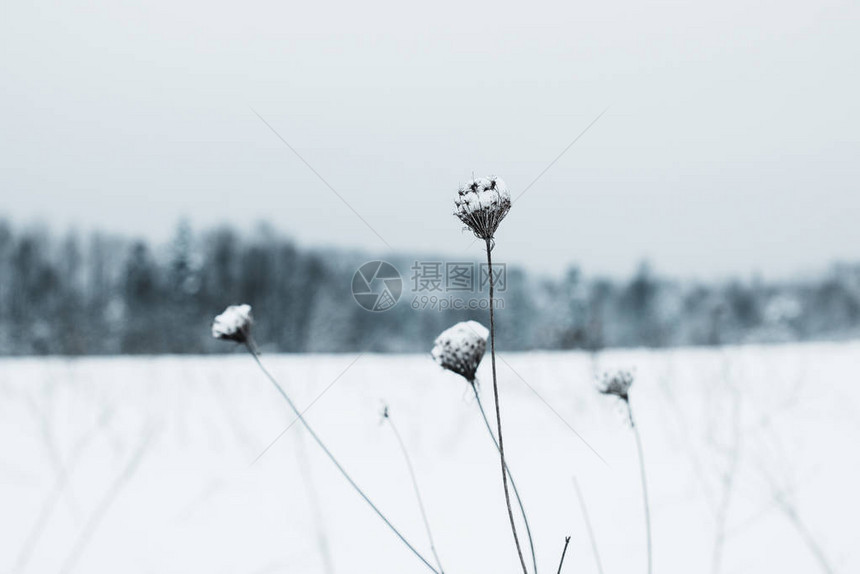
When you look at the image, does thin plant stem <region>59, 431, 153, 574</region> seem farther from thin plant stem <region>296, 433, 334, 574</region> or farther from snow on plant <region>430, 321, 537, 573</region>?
snow on plant <region>430, 321, 537, 573</region>

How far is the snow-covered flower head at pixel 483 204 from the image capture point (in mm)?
890

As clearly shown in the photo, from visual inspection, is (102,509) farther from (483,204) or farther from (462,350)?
(483,204)

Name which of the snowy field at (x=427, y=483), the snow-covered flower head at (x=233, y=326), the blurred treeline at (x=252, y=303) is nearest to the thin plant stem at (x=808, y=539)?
the snowy field at (x=427, y=483)

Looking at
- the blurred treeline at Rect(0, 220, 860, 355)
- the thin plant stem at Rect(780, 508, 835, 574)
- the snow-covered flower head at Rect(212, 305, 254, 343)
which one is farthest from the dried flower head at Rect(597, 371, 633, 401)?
the blurred treeline at Rect(0, 220, 860, 355)

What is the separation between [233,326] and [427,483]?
5.30 ft

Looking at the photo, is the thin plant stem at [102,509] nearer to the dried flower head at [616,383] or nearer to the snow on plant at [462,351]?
the snow on plant at [462,351]

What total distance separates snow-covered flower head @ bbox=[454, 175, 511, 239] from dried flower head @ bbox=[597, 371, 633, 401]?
19.5 inches

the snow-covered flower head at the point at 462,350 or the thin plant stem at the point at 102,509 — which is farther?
the thin plant stem at the point at 102,509

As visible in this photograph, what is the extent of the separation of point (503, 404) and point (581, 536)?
2560mm

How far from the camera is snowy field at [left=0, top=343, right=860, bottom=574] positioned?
1.68 meters

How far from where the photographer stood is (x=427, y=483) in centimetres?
241

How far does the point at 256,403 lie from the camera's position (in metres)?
4.57

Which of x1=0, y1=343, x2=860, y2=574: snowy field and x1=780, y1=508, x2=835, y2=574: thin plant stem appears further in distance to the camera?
x1=0, y1=343, x2=860, y2=574: snowy field

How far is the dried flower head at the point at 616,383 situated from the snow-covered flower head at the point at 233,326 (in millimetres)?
816
